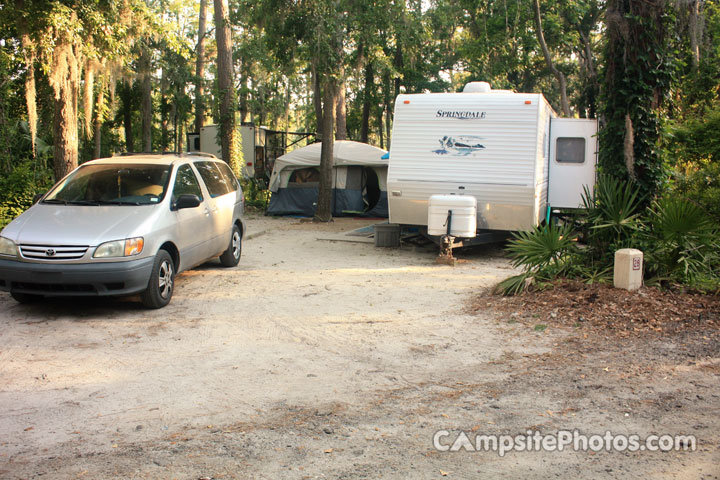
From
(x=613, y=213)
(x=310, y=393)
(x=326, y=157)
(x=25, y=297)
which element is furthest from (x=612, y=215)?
(x=326, y=157)

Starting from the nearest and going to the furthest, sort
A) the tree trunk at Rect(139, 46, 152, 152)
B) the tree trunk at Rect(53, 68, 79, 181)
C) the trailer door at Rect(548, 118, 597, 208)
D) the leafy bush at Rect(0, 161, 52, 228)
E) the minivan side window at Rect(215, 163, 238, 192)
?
the minivan side window at Rect(215, 163, 238, 192) → the tree trunk at Rect(53, 68, 79, 181) → the leafy bush at Rect(0, 161, 52, 228) → the trailer door at Rect(548, 118, 597, 208) → the tree trunk at Rect(139, 46, 152, 152)

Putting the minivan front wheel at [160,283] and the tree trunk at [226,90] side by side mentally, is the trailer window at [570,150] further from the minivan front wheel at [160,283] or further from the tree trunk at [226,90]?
the tree trunk at [226,90]

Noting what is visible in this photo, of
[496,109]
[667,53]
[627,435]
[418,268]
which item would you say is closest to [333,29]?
[496,109]

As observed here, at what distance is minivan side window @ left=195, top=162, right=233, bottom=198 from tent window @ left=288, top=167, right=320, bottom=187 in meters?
9.91

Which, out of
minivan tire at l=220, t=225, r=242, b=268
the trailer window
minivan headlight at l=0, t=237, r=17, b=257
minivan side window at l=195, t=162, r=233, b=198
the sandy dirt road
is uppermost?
the trailer window

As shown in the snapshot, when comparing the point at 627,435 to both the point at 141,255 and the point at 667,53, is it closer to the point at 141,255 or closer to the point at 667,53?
the point at 141,255

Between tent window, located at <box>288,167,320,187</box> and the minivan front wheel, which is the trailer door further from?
the minivan front wheel

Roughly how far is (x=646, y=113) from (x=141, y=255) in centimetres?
621

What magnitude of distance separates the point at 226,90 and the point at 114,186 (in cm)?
1195

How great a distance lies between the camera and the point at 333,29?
15.6m

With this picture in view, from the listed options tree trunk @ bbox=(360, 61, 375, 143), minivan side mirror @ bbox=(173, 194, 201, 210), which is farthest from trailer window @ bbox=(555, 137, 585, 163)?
tree trunk @ bbox=(360, 61, 375, 143)

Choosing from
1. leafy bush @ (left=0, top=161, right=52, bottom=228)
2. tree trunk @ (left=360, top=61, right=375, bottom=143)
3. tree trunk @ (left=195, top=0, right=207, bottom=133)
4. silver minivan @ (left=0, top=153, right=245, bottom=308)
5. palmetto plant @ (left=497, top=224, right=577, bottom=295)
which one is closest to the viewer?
silver minivan @ (left=0, top=153, right=245, bottom=308)

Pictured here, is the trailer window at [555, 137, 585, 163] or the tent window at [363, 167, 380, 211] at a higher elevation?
the trailer window at [555, 137, 585, 163]

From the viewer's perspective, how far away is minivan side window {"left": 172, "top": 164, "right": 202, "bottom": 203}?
25.4 feet
